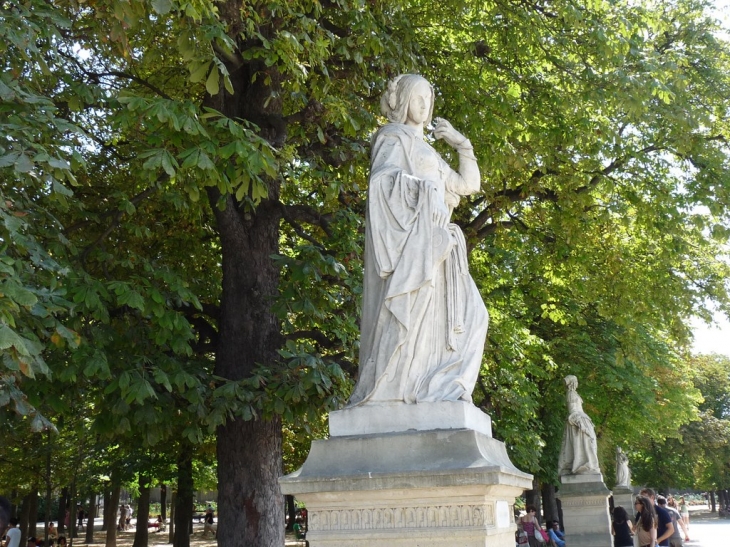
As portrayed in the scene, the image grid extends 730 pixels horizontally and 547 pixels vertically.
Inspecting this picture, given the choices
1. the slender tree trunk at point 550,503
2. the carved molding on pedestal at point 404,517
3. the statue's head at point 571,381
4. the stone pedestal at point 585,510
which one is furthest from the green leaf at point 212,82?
the slender tree trunk at point 550,503

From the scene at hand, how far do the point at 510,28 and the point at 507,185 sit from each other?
333 centimetres

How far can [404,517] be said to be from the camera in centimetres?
495

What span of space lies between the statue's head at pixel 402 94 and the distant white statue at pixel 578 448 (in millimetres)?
15091

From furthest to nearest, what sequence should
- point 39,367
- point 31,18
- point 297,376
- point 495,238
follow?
point 495,238 < point 297,376 < point 31,18 < point 39,367

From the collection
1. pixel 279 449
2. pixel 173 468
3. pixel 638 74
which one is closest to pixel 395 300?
pixel 279 449

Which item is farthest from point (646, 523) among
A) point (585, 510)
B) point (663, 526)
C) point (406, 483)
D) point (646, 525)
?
point (406, 483)

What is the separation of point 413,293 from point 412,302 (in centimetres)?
6

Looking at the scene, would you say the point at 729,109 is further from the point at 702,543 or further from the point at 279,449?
the point at 702,543

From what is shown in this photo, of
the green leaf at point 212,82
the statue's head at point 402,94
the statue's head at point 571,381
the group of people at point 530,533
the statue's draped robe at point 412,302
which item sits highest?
the green leaf at point 212,82

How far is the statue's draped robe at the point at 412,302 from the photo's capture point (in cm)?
535

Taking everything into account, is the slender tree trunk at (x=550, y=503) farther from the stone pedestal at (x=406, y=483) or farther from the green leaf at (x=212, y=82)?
the stone pedestal at (x=406, y=483)

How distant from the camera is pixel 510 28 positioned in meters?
12.5

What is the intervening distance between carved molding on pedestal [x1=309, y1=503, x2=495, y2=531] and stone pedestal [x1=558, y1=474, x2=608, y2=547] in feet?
50.7

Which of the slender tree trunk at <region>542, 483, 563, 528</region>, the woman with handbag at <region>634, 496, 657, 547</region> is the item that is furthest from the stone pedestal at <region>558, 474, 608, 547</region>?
the slender tree trunk at <region>542, 483, 563, 528</region>
